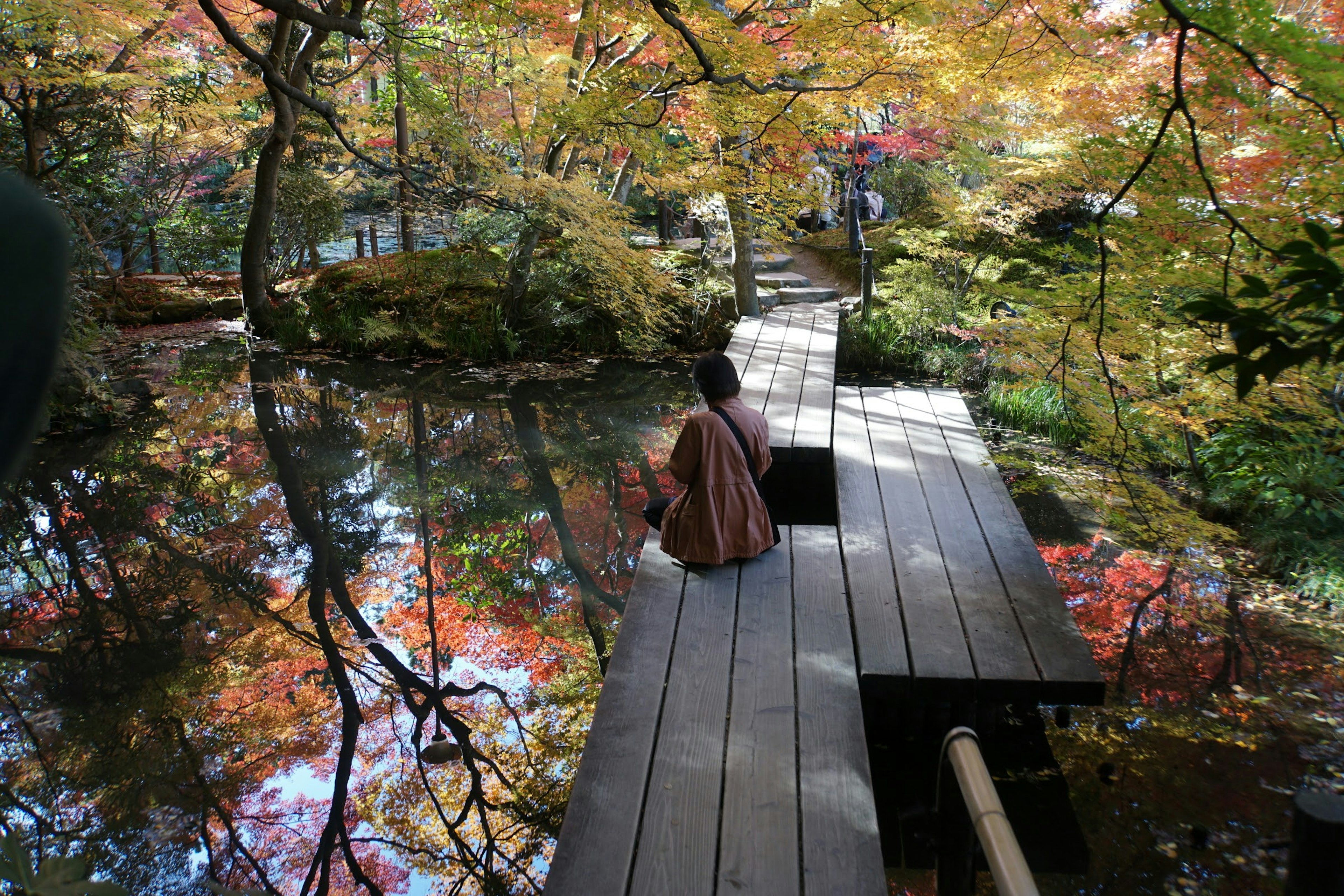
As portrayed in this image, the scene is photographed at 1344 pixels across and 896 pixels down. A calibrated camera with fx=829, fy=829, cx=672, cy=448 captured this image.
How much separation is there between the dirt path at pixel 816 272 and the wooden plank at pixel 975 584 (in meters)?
7.08

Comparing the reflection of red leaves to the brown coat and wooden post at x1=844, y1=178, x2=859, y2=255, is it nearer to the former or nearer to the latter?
the brown coat

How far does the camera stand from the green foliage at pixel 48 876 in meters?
0.57

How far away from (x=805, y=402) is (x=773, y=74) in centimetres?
225

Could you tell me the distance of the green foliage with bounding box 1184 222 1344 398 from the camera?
128 centimetres

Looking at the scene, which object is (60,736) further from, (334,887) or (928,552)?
(928,552)

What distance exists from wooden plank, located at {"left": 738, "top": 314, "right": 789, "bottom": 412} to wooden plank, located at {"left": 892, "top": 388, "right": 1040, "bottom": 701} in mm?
1092

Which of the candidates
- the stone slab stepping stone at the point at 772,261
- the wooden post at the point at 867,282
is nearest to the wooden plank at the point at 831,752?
the wooden post at the point at 867,282

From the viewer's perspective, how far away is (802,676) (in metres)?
2.75

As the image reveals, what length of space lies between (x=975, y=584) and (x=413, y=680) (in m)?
2.62

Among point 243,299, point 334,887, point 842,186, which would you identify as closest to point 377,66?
point 243,299

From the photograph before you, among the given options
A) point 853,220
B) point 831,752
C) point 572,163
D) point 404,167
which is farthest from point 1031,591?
Result: point 853,220

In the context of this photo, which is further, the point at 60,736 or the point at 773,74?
the point at 773,74

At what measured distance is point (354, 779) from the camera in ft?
11.0

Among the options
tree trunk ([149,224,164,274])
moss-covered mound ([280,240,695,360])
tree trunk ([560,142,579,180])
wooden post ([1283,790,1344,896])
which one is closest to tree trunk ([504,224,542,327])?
moss-covered mound ([280,240,695,360])
